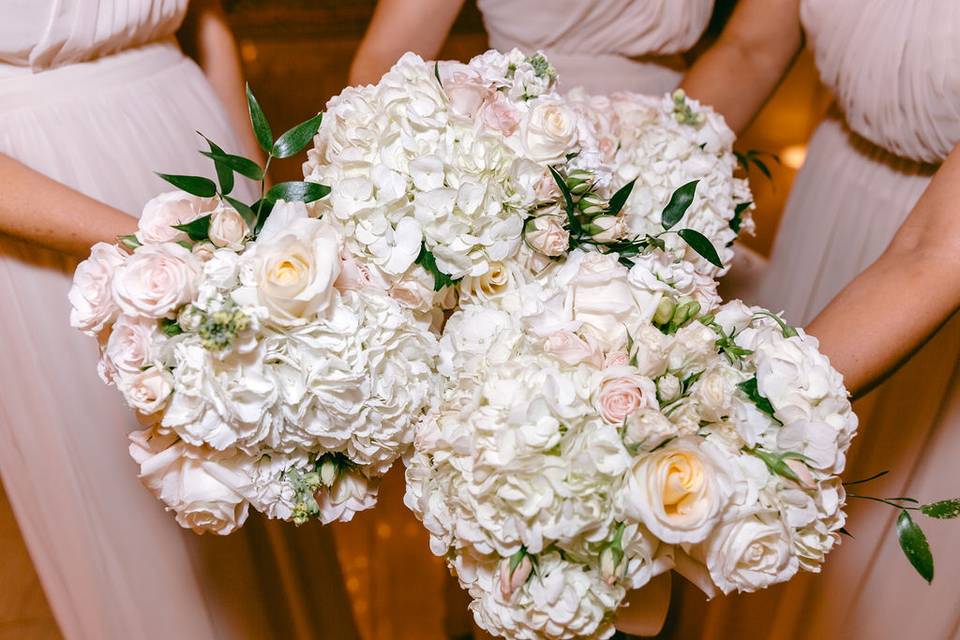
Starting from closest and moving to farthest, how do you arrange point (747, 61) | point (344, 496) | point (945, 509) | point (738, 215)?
point (945, 509)
point (344, 496)
point (738, 215)
point (747, 61)

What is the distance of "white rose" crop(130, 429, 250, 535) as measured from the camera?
0.75 m

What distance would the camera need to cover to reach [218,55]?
1.60 metres

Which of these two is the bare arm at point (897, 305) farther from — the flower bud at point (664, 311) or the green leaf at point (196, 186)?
the green leaf at point (196, 186)

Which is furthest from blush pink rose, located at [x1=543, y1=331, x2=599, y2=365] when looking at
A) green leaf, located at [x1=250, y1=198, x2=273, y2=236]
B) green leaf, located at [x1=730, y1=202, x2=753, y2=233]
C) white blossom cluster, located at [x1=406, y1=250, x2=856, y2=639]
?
green leaf, located at [x1=730, y1=202, x2=753, y2=233]

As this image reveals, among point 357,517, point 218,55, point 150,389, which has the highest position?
point 150,389

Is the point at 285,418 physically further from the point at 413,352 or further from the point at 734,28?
the point at 734,28

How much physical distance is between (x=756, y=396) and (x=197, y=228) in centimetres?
54

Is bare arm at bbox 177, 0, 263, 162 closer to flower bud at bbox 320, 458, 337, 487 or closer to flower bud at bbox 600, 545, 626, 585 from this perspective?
flower bud at bbox 320, 458, 337, 487

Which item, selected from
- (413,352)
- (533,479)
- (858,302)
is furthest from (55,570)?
(858,302)

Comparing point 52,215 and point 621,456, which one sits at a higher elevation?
point 621,456

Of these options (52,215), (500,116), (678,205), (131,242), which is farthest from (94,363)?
(678,205)

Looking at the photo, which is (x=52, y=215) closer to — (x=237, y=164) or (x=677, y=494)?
(x=237, y=164)

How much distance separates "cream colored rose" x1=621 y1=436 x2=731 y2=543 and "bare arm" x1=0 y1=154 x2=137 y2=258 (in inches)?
30.4

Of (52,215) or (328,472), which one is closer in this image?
(328,472)
